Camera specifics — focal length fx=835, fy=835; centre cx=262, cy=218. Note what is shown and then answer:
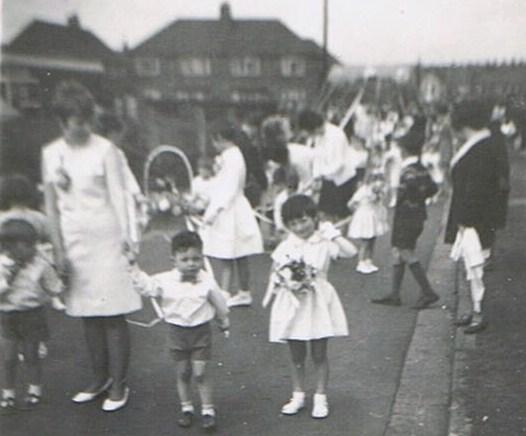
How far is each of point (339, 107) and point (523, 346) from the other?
112 inches

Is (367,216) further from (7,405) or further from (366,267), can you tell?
(7,405)

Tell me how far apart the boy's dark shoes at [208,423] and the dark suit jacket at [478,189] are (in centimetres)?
202

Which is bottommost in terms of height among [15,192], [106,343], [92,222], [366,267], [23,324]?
[366,267]

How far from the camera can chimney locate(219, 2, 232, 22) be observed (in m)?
3.87

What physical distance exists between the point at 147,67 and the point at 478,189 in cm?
194

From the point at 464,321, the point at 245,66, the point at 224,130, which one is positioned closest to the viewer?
the point at 245,66

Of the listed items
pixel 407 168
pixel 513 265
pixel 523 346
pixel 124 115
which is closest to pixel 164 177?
pixel 124 115

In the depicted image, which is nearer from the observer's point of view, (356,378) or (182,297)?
(182,297)

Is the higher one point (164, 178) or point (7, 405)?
point (164, 178)

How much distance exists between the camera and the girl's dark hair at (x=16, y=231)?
3.51 meters

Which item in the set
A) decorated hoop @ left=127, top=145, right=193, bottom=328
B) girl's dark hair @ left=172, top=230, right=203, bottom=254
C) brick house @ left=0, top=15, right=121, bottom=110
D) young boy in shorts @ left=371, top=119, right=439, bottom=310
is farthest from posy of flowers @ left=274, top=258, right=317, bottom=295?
decorated hoop @ left=127, top=145, right=193, bottom=328

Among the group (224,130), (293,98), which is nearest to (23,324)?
(224,130)

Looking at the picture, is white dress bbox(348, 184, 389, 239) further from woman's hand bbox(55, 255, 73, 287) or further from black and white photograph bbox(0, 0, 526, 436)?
woman's hand bbox(55, 255, 73, 287)

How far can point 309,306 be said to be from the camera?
3.56 meters
